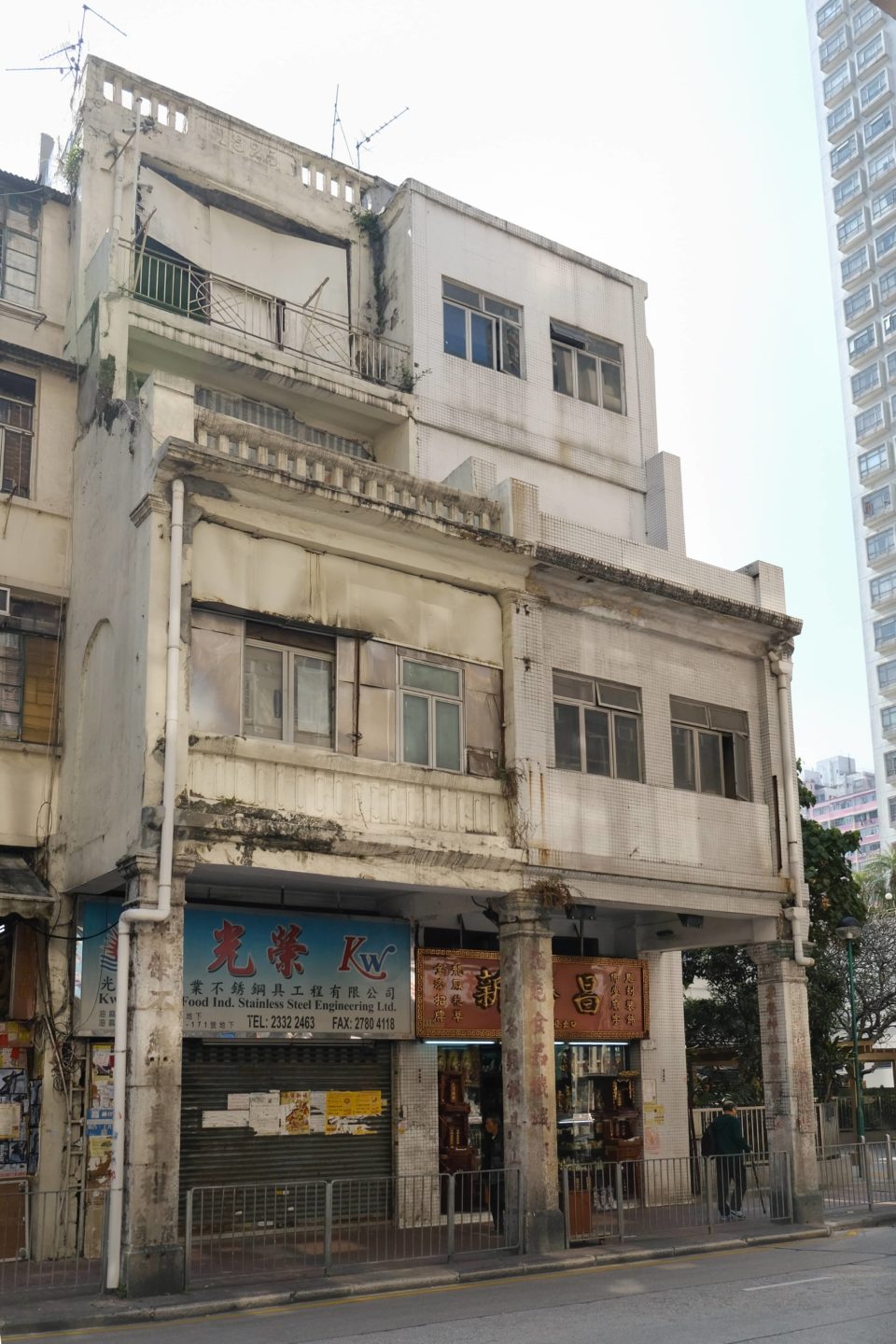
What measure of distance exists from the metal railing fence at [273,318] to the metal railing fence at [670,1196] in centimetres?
1214

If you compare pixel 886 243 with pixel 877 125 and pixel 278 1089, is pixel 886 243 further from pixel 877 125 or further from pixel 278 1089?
pixel 278 1089

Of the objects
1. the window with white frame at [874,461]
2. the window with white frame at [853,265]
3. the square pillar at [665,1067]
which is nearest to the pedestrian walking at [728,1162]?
the square pillar at [665,1067]

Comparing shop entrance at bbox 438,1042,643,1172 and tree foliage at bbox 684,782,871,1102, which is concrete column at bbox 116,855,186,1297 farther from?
tree foliage at bbox 684,782,871,1102

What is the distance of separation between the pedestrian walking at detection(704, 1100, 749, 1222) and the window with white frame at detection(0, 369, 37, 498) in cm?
1329

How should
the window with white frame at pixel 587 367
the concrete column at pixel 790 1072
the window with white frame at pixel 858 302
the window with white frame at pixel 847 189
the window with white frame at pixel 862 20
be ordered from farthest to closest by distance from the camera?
the window with white frame at pixel 847 189, the window with white frame at pixel 858 302, the window with white frame at pixel 862 20, the window with white frame at pixel 587 367, the concrete column at pixel 790 1072

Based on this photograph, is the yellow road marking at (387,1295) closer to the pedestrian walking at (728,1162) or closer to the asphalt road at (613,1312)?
the asphalt road at (613,1312)

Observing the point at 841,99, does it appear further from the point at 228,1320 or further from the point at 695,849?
the point at 228,1320

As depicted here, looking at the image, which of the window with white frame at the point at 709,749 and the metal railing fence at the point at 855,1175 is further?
the metal railing fence at the point at 855,1175

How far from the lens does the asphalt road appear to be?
34.4 feet

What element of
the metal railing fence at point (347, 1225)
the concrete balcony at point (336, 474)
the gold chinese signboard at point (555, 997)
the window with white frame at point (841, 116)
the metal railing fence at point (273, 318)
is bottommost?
the metal railing fence at point (347, 1225)

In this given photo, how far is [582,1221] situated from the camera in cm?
1636

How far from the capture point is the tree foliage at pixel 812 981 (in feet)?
101

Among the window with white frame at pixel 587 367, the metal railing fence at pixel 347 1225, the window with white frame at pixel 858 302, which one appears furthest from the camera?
the window with white frame at pixel 858 302

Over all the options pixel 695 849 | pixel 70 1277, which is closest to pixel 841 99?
pixel 695 849
